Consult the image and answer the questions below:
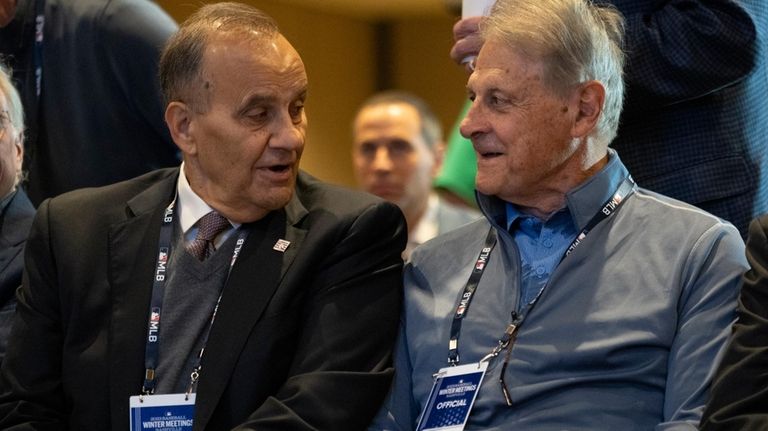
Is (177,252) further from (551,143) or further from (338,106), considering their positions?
(338,106)

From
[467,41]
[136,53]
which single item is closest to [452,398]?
[467,41]

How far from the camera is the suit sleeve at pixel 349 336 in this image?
2.64m

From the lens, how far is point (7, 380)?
9.45 feet

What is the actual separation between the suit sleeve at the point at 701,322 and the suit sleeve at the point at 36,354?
134 cm

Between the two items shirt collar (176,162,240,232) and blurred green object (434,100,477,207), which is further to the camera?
blurred green object (434,100,477,207)

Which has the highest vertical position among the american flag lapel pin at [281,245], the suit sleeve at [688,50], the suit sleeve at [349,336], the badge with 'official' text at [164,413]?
the suit sleeve at [688,50]

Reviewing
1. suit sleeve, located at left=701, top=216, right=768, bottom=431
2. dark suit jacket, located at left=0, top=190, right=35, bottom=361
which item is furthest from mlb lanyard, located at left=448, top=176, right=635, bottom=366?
dark suit jacket, located at left=0, top=190, right=35, bottom=361

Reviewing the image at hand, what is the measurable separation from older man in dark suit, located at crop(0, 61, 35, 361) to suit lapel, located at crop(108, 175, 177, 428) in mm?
427

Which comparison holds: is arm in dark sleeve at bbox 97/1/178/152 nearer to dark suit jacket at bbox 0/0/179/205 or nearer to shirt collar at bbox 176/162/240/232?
dark suit jacket at bbox 0/0/179/205

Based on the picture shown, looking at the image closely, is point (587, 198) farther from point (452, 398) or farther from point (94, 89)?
point (94, 89)

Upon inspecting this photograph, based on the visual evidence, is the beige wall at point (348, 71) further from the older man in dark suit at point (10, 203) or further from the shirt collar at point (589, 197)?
the shirt collar at point (589, 197)

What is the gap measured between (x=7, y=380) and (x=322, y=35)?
270 inches

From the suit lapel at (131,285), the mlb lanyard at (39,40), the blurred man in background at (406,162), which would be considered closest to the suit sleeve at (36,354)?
the suit lapel at (131,285)

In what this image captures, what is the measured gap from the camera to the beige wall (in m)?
9.41
